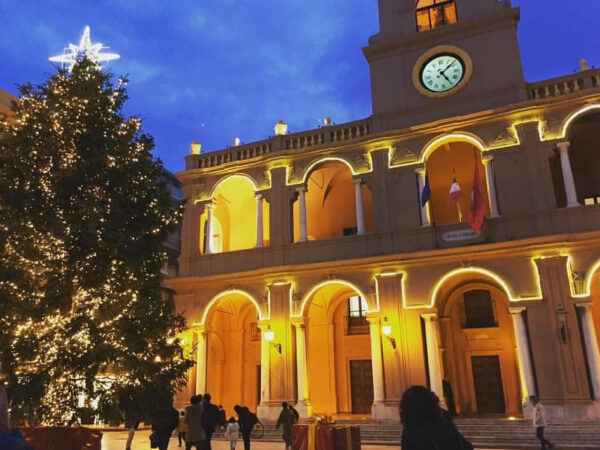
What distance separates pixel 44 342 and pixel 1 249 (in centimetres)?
234

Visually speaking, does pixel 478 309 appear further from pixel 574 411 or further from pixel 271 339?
pixel 271 339

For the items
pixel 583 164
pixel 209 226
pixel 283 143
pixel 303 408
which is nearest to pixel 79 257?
pixel 303 408

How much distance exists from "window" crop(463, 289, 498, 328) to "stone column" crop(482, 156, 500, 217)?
4.13 meters

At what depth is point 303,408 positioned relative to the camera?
19000 millimetres

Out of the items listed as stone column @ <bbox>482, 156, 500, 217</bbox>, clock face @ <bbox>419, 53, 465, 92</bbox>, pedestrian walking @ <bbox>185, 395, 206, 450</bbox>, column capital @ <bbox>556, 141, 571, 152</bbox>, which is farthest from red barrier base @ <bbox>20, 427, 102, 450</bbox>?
clock face @ <bbox>419, 53, 465, 92</bbox>

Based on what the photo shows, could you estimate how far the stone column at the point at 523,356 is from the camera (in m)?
16.6

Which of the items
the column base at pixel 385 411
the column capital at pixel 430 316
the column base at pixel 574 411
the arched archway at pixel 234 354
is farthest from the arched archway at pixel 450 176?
the arched archway at pixel 234 354

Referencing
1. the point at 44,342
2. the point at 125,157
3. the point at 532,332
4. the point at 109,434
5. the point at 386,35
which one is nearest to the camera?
the point at 44,342

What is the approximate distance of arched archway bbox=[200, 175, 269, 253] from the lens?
24.5 metres

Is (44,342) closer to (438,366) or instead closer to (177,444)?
(177,444)

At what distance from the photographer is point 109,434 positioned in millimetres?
20922

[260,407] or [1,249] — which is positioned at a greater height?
[1,249]

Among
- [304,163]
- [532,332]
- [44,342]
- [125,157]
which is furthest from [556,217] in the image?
[44,342]

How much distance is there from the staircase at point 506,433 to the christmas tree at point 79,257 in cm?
745
